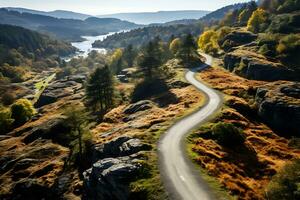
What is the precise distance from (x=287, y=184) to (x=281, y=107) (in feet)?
110

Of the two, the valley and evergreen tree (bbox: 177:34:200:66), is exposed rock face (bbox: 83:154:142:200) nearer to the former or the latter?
the valley

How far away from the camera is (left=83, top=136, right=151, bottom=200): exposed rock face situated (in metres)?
38.0

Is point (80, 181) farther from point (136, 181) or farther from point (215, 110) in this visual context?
point (215, 110)

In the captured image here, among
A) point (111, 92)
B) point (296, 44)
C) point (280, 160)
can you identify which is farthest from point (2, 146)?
point (296, 44)

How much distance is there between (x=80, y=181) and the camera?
5144cm

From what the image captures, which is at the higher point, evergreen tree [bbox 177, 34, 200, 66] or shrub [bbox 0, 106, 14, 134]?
evergreen tree [bbox 177, 34, 200, 66]

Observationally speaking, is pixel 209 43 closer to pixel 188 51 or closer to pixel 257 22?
pixel 257 22

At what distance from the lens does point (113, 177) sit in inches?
1519

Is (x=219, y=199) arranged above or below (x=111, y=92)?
above

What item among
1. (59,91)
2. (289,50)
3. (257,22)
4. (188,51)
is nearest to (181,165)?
(289,50)

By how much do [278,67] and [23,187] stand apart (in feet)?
260

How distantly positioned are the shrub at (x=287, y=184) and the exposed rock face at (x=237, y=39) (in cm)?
11614

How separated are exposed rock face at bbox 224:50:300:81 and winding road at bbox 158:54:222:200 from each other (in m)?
41.7

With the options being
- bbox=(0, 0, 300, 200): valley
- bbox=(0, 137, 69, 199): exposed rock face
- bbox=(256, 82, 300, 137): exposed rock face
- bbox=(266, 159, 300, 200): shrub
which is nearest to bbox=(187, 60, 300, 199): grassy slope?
bbox=(0, 0, 300, 200): valley
